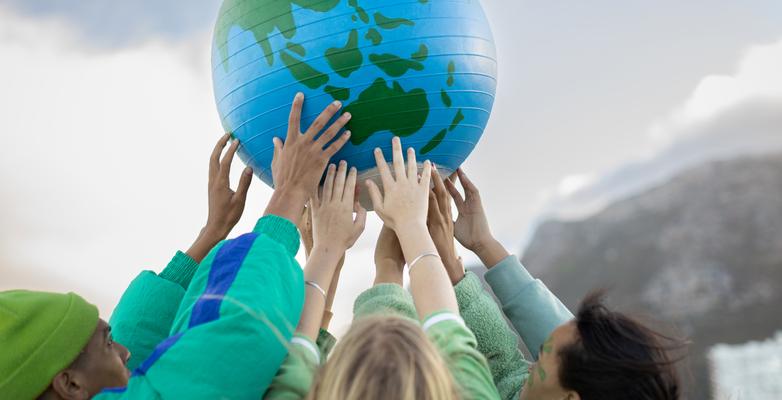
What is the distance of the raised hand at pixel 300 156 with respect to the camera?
7.60 feet

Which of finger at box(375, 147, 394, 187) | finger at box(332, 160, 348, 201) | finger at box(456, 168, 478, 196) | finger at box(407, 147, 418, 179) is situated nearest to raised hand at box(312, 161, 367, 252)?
finger at box(332, 160, 348, 201)

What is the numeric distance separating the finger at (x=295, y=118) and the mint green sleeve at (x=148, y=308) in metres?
0.59

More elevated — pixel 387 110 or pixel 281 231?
pixel 387 110

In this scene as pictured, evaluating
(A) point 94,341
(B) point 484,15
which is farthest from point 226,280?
(B) point 484,15

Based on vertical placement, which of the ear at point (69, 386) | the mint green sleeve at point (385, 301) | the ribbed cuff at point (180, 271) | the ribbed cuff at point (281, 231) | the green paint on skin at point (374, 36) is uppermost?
the green paint on skin at point (374, 36)

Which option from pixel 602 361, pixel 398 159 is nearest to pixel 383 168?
pixel 398 159

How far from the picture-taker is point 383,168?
8.38ft

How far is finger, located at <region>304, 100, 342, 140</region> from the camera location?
2521mm

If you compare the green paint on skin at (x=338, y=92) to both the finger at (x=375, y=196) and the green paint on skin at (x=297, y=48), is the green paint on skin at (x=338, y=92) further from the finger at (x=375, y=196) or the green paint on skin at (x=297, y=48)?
the finger at (x=375, y=196)

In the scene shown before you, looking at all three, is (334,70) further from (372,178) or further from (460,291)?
(460,291)

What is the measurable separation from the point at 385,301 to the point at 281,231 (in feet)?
1.45

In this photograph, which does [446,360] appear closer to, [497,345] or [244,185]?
[497,345]

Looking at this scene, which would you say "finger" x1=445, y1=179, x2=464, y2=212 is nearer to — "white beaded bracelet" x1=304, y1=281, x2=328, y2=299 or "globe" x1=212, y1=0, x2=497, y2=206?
"globe" x1=212, y1=0, x2=497, y2=206

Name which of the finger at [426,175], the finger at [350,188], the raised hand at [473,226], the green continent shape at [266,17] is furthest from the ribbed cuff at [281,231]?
the raised hand at [473,226]
